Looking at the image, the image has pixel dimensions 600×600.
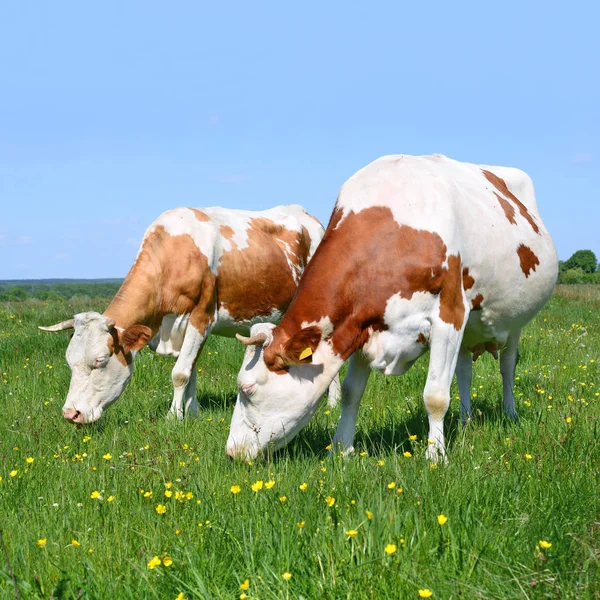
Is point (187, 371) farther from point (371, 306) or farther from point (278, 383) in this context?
point (371, 306)

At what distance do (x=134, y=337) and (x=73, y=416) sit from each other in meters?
1.00

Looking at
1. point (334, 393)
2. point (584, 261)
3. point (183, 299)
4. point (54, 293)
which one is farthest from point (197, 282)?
point (584, 261)

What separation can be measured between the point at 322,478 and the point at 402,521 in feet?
3.85

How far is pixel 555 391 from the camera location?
771cm

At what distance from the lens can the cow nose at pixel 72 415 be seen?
6.85 metres

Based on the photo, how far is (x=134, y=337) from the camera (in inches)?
290

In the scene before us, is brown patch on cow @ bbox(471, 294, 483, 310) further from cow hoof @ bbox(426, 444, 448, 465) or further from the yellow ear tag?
the yellow ear tag

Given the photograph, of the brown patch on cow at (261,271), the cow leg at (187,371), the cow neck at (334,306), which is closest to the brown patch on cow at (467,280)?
the cow neck at (334,306)

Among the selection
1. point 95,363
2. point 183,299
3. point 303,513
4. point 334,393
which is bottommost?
point 334,393

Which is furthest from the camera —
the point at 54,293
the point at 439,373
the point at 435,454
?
the point at 54,293

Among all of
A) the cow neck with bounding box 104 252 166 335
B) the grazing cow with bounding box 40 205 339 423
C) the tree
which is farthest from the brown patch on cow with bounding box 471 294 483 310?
the tree

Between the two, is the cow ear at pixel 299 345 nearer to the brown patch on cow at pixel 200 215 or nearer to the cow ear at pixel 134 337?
the cow ear at pixel 134 337

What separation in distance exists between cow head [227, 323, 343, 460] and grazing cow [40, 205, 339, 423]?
224 centimetres

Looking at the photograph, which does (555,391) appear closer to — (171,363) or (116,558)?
(171,363)
